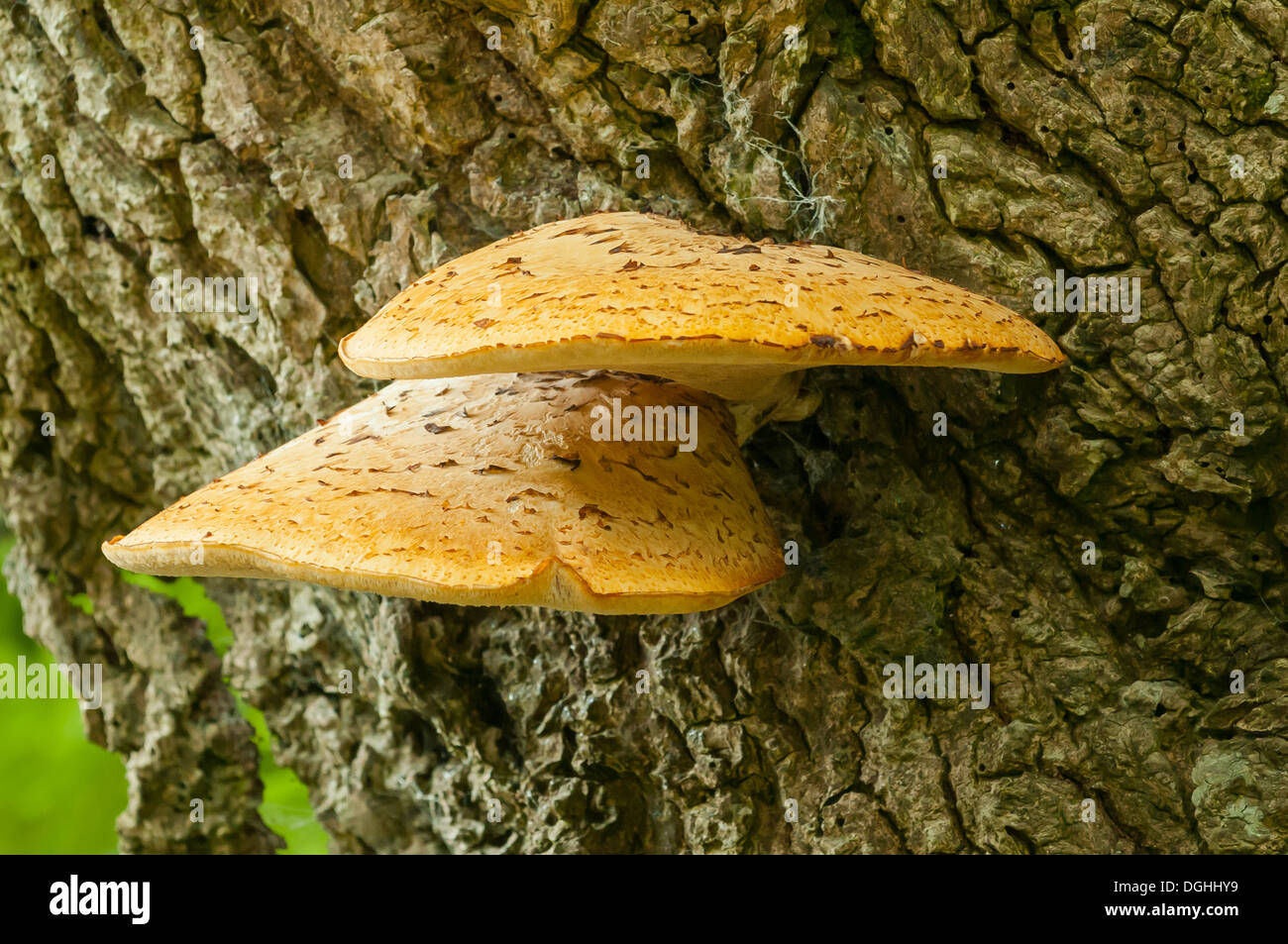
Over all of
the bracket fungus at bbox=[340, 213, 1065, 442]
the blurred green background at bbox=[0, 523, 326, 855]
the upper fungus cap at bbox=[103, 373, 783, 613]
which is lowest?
the blurred green background at bbox=[0, 523, 326, 855]

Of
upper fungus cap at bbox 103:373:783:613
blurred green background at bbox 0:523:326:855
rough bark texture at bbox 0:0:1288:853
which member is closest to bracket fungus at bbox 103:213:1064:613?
upper fungus cap at bbox 103:373:783:613

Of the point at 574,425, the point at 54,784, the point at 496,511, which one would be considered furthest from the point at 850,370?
the point at 54,784

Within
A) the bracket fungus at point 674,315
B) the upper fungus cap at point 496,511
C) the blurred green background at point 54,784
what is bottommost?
the blurred green background at point 54,784

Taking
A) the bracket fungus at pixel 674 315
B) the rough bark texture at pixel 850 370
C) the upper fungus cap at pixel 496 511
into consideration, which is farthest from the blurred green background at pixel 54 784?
the bracket fungus at pixel 674 315

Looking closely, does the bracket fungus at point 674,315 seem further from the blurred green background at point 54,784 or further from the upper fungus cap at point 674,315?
the blurred green background at point 54,784

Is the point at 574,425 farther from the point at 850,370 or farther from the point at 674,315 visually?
the point at 850,370

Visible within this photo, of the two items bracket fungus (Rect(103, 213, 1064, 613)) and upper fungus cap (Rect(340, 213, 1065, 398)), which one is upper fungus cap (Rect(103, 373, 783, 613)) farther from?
upper fungus cap (Rect(340, 213, 1065, 398))
